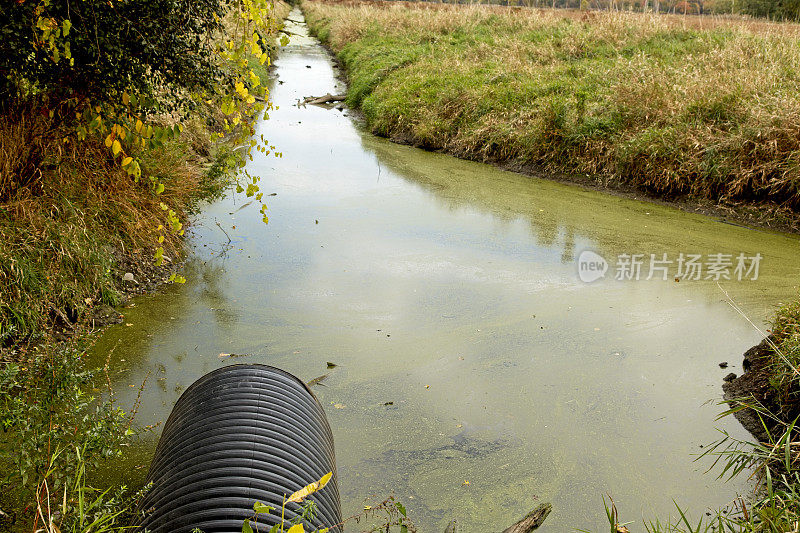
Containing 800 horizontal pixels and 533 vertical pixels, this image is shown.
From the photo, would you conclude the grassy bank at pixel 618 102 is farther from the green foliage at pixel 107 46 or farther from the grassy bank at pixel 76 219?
the green foliage at pixel 107 46

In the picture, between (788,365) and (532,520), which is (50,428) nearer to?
(532,520)

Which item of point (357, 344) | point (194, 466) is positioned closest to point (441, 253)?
point (357, 344)

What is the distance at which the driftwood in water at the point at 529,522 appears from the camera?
246cm

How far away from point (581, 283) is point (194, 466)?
3549 mm

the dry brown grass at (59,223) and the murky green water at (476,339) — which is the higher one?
the dry brown grass at (59,223)

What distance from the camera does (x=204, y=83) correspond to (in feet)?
12.3

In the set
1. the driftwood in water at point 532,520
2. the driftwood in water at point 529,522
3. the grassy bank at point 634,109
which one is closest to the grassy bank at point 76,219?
the driftwood in water at point 529,522

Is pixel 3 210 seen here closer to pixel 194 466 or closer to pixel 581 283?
pixel 194 466

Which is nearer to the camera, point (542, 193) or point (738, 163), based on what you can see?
point (738, 163)

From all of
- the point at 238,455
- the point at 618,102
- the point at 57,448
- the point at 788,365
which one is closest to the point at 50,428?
the point at 57,448

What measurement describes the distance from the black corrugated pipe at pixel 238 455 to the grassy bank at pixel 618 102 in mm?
5642

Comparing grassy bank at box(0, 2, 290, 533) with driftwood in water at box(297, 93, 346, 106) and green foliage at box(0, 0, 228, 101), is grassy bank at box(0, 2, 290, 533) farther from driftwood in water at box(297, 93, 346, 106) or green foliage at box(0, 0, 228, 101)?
driftwood in water at box(297, 93, 346, 106)

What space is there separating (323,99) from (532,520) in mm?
10731

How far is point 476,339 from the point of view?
4117 millimetres
